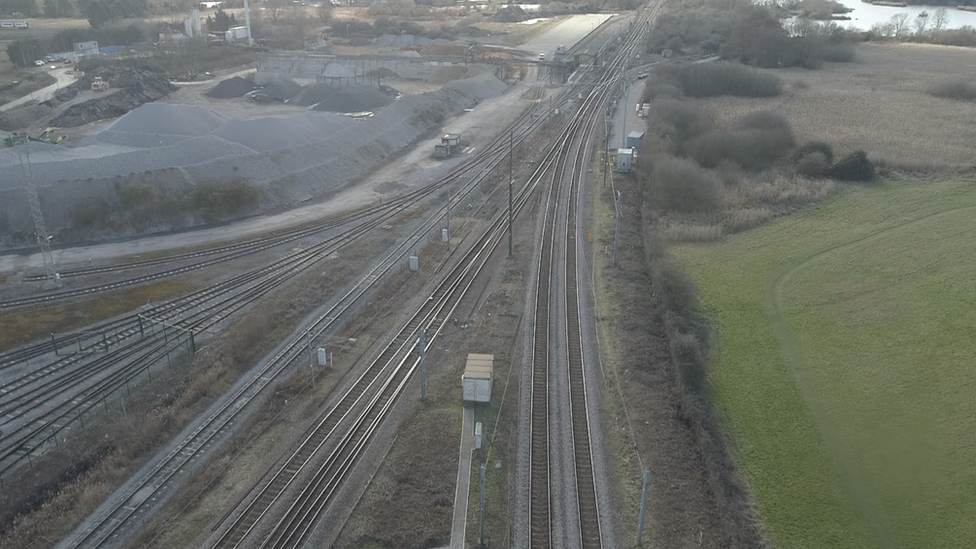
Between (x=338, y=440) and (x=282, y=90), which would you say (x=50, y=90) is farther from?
(x=338, y=440)

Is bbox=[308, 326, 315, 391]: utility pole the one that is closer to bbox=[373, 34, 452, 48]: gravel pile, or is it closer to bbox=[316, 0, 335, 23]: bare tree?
bbox=[373, 34, 452, 48]: gravel pile

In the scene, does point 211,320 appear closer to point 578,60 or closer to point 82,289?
point 82,289

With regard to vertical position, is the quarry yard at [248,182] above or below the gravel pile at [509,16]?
below

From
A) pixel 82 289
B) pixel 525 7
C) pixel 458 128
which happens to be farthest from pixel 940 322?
pixel 525 7

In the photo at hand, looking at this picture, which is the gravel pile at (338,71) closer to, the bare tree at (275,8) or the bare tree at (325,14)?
the bare tree at (275,8)

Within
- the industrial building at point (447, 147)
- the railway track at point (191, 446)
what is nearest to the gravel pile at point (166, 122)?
the industrial building at point (447, 147)
